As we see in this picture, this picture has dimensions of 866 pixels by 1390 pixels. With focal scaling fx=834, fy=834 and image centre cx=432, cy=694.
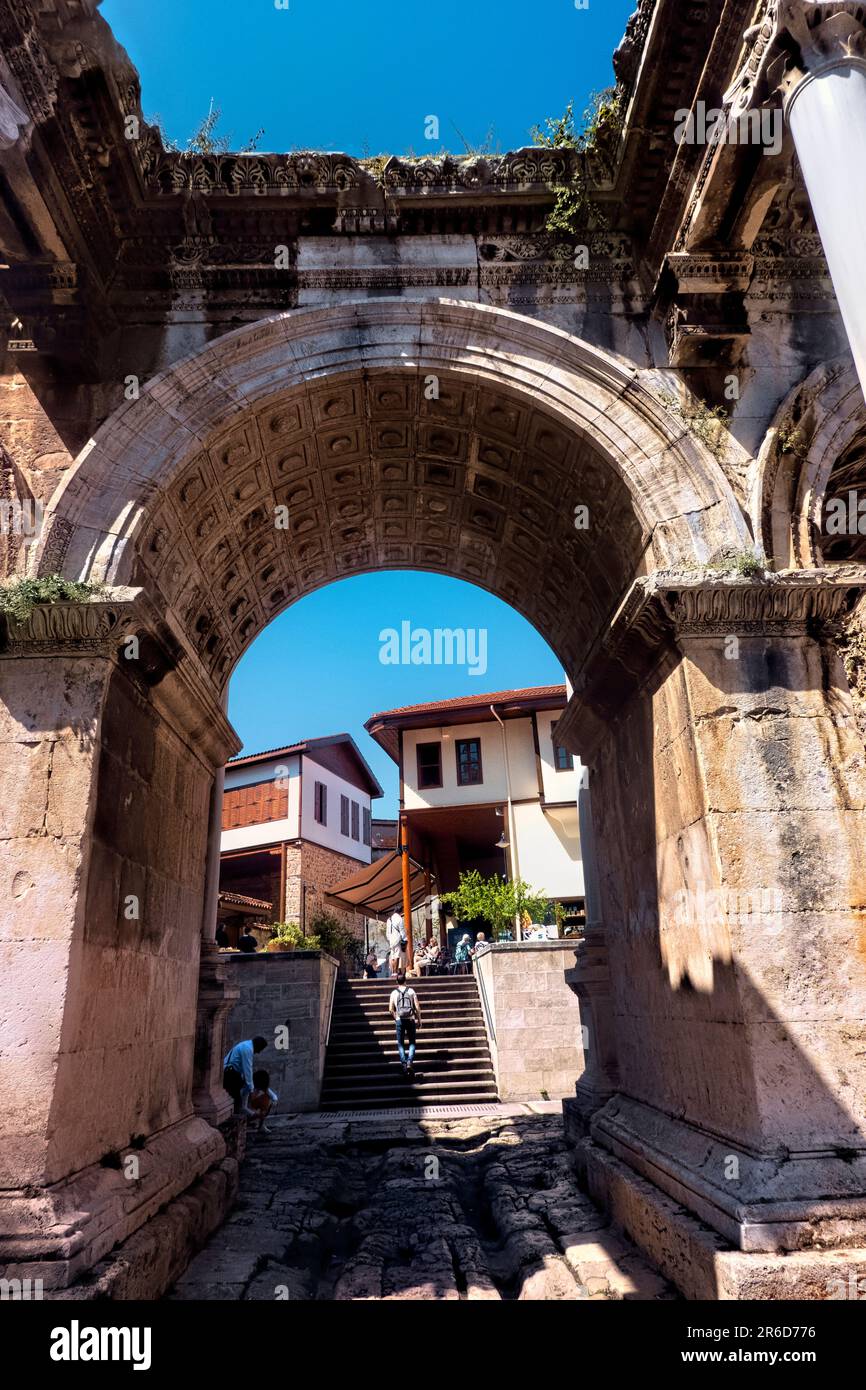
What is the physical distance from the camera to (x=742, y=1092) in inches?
169

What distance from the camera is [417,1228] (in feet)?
20.2

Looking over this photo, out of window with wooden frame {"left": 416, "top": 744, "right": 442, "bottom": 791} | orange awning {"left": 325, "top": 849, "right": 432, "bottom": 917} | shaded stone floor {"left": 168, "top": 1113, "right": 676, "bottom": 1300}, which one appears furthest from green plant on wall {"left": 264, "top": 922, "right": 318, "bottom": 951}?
window with wooden frame {"left": 416, "top": 744, "right": 442, "bottom": 791}

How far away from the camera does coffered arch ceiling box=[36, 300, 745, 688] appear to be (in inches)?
222

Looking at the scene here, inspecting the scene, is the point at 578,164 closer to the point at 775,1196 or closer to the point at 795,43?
the point at 795,43

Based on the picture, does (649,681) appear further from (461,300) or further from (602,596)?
(461,300)

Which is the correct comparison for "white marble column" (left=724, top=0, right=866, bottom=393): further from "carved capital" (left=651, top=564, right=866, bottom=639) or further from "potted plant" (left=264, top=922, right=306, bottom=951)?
"potted plant" (left=264, top=922, right=306, bottom=951)

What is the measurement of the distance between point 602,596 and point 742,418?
1760mm

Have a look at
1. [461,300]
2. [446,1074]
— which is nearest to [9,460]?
[461,300]

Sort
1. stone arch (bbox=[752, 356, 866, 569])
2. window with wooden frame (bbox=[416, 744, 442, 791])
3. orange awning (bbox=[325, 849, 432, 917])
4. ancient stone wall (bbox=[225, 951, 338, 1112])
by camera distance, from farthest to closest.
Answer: window with wooden frame (bbox=[416, 744, 442, 791]), orange awning (bbox=[325, 849, 432, 917]), ancient stone wall (bbox=[225, 951, 338, 1112]), stone arch (bbox=[752, 356, 866, 569])

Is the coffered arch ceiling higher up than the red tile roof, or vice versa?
the red tile roof

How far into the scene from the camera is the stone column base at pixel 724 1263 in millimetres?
3648

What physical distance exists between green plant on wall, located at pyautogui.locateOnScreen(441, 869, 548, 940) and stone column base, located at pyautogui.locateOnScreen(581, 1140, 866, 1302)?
1382cm

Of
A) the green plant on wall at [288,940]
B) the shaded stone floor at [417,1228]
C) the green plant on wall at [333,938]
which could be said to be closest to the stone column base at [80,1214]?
the shaded stone floor at [417,1228]

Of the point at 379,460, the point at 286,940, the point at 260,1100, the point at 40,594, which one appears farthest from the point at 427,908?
the point at 40,594
